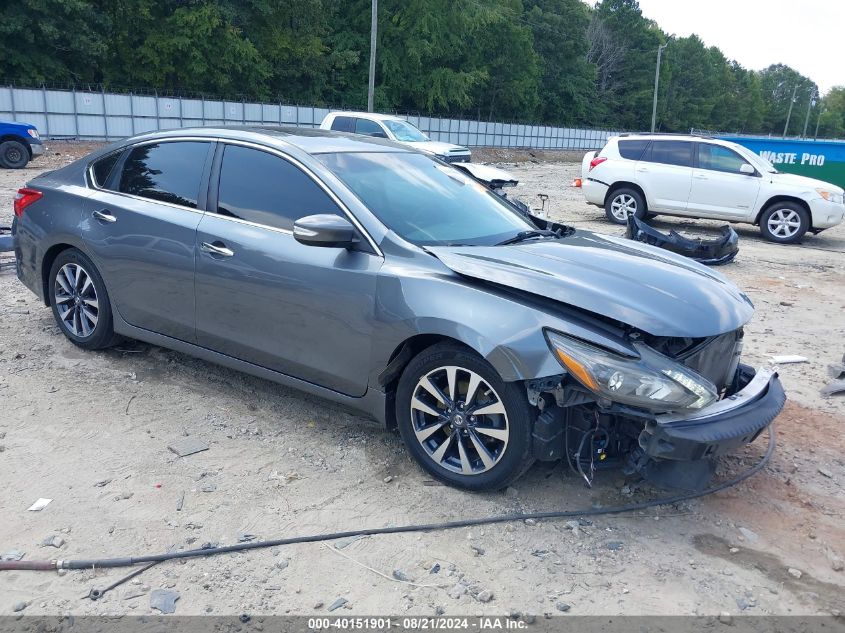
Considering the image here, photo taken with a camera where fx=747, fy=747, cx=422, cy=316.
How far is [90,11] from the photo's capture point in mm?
37656

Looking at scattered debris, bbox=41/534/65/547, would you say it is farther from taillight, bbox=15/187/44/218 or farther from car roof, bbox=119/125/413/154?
taillight, bbox=15/187/44/218

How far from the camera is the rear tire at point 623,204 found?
14.1m

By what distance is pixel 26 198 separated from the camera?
560cm

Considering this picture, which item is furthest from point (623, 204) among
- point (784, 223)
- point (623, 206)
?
point (784, 223)

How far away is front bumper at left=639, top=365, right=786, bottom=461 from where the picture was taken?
3.21m

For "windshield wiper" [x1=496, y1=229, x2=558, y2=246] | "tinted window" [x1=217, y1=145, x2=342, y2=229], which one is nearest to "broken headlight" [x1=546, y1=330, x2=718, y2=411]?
"windshield wiper" [x1=496, y1=229, x2=558, y2=246]

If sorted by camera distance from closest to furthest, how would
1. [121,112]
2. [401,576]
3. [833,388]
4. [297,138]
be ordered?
[401,576], [297,138], [833,388], [121,112]

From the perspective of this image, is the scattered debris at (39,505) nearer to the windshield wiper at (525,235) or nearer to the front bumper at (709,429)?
the windshield wiper at (525,235)

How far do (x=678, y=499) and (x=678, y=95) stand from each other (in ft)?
342

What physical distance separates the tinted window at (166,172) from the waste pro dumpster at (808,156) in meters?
17.3

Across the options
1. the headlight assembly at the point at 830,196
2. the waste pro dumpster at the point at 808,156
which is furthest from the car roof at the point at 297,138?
the waste pro dumpster at the point at 808,156

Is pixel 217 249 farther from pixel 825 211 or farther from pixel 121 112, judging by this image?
pixel 121 112

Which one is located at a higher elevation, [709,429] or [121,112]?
[121,112]

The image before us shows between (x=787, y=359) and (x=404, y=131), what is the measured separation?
14.4m
